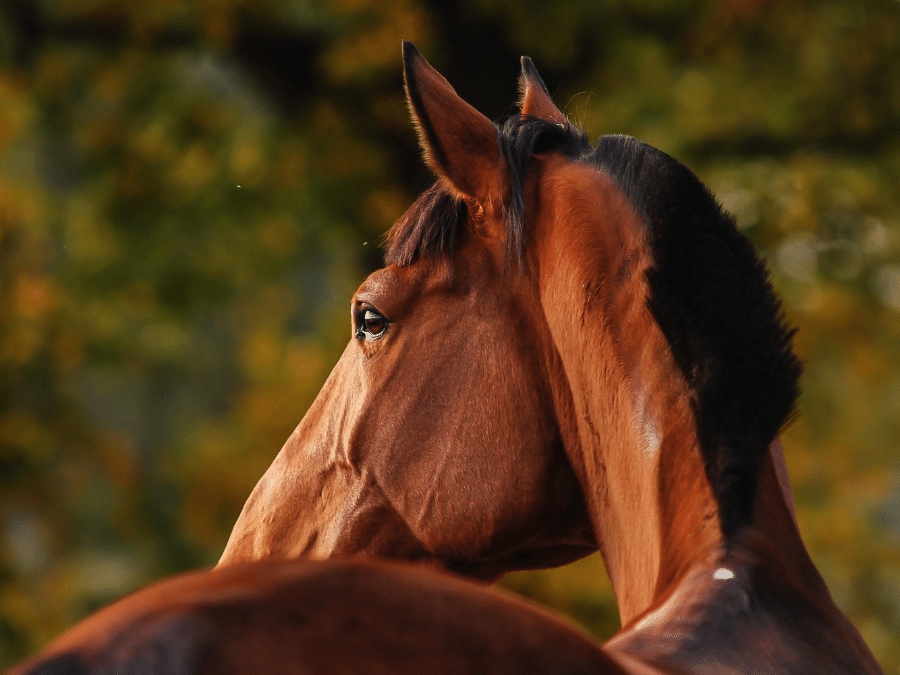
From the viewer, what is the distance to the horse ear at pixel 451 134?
1540 mm

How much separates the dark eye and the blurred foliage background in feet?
9.35

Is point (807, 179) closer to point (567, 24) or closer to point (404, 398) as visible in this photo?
point (567, 24)

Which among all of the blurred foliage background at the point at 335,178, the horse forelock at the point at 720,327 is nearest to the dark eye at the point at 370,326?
the horse forelock at the point at 720,327

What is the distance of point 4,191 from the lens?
19.4 feet

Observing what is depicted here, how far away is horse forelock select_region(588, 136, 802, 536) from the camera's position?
124cm

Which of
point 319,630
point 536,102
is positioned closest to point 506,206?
point 536,102

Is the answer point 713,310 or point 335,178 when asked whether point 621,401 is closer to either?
point 713,310

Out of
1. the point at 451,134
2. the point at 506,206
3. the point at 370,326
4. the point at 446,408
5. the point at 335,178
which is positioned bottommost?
the point at 446,408

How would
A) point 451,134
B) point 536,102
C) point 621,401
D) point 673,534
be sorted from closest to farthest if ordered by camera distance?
point 673,534, point 621,401, point 451,134, point 536,102

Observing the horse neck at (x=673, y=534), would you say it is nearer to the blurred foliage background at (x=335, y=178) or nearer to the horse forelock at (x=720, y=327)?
the horse forelock at (x=720, y=327)

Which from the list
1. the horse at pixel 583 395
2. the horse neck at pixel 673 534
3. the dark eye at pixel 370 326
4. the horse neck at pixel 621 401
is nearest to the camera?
the horse neck at pixel 673 534

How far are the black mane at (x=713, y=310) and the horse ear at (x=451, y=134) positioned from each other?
39 millimetres

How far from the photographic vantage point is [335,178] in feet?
17.7

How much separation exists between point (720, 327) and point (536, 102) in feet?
2.77
